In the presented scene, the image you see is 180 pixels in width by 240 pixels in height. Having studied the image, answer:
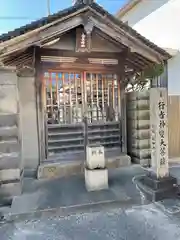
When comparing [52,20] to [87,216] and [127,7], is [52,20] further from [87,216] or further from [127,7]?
[127,7]

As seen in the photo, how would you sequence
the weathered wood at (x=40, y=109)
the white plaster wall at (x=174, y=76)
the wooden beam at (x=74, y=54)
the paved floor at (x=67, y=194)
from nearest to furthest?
the paved floor at (x=67, y=194)
the wooden beam at (x=74, y=54)
the weathered wood at (x=40, y=109)
the white plaster wall at (x=174, y=76)

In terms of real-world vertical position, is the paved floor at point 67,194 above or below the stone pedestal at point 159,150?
below

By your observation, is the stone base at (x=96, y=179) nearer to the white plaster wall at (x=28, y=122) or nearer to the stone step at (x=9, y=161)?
the stone step at (x=9, y=161)

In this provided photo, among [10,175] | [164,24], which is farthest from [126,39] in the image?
[164,24]

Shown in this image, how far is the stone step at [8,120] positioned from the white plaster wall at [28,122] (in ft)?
4.25

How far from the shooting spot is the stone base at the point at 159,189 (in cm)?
479

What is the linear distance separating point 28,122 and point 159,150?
3.77 meters

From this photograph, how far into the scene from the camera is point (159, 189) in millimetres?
4820

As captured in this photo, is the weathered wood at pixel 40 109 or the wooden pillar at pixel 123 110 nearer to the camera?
the weathered wood at pixel 40 109

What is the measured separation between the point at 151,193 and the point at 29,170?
140 inches

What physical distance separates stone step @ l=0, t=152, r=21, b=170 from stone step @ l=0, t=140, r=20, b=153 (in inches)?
3.6

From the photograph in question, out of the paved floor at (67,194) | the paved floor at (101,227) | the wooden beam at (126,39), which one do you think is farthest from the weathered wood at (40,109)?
the paved floor at (101,227)

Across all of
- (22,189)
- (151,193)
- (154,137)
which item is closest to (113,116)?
(154,137)

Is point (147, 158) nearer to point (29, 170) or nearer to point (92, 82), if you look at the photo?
point (92, 82)
